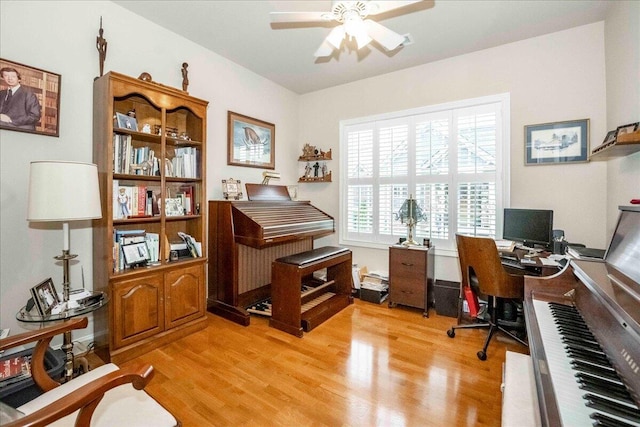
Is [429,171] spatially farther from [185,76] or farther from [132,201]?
[132,201]

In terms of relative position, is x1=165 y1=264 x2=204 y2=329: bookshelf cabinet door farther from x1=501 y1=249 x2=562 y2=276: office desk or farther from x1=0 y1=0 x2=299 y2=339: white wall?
x1=501 y1=249 x2=562 y2=276: office desk

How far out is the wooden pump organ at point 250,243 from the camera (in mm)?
2859

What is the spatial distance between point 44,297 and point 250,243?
1.48m

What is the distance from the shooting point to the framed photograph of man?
1.91 metres

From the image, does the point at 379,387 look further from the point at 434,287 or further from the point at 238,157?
the point at 238,157

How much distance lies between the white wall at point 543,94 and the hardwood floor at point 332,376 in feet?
4.11

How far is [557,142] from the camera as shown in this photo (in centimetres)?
280

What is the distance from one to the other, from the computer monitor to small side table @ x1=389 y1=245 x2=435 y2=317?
0.81m

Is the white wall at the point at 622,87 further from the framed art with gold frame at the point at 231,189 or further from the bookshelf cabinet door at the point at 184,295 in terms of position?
the bookshelf cabinet door at the point at 184,295

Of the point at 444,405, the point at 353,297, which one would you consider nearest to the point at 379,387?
the point at 444,405

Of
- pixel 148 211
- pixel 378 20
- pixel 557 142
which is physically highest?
pixel 378 20

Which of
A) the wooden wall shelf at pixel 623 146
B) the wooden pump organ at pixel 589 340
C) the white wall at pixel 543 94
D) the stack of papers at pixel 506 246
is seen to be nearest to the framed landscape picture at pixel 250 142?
the white wall at pixel 543 94

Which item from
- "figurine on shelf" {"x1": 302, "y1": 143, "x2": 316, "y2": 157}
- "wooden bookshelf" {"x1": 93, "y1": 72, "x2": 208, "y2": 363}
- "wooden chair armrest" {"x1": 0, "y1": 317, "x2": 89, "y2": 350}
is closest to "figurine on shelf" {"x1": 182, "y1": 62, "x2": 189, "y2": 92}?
"wooden bookshelf" {"x1": 93, "y1": 72, "x2": 208, "y2": 363}

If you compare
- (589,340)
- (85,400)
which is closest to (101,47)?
(85,400)
